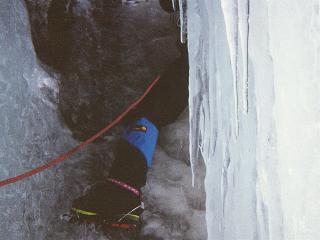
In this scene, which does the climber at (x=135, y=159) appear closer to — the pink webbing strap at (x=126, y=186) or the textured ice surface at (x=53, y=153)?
the pink webbing strap at (x=126, y=186)

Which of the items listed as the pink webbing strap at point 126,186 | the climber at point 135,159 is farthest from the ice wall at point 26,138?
the pink webbing strap at point 126,186

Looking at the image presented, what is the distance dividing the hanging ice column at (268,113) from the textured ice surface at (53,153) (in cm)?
107

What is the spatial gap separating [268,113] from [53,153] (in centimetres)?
174

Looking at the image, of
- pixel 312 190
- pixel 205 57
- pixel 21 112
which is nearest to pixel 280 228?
pixel 312 190

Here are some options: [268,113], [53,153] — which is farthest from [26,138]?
[268,113]

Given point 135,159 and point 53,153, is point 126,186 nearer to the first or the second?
point 135,159

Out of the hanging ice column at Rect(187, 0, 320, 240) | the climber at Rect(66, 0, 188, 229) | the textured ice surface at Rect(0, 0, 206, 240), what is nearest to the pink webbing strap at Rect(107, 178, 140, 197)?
the climber at Rect(66, 0, 188, 229)

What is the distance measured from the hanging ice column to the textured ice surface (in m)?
1.07

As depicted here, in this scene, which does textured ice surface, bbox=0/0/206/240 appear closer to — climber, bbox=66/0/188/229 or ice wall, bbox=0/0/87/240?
ice wall, bbox=0/0/87/240

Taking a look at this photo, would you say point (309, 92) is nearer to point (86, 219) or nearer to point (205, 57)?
point (205, 57)

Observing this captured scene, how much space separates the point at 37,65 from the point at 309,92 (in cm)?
191

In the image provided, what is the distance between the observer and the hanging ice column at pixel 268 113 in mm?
924

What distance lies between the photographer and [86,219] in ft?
6.76

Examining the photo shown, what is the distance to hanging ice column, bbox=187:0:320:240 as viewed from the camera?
924 mm
